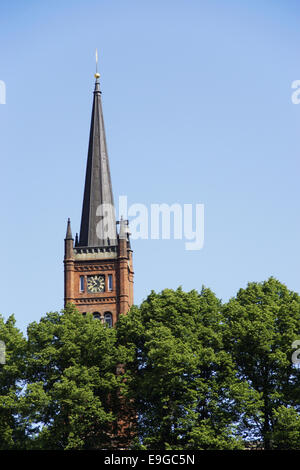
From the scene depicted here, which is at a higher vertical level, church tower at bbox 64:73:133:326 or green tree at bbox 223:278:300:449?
church tower at bbox 64:73:133:326

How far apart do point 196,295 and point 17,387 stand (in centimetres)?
1389

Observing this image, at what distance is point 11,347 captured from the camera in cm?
7988

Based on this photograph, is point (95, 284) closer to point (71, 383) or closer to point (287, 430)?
point (71, 383)

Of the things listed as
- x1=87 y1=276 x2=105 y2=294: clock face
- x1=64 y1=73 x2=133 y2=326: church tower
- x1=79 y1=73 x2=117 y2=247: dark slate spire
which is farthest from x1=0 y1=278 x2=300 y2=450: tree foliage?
x1=79 y1=73 x2=117 y2=247: dark slate spire

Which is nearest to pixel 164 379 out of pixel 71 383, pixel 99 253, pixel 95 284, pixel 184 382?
pixel 184 382

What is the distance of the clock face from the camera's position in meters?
118

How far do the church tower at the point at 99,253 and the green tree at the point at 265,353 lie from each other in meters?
38.0

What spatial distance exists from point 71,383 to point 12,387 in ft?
17.0

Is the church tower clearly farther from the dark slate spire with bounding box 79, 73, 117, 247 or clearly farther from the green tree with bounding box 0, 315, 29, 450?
the green tree with bounding box 0, 315, 29, 450

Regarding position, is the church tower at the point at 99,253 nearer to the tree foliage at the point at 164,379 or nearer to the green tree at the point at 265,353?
the tree foliage at the point at 164,379

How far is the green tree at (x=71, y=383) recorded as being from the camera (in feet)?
244

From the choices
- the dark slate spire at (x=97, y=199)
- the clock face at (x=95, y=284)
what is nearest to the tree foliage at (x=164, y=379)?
the clock face at (x=95, y=284)

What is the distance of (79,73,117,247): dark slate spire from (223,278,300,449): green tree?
4361cm
